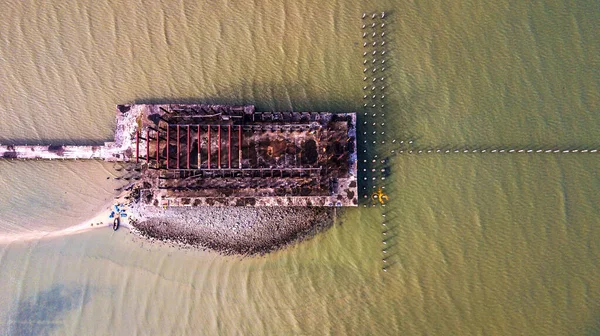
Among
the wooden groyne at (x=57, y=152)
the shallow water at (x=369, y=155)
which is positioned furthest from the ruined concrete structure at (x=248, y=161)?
the wooden groyne at (x=57, y=152)

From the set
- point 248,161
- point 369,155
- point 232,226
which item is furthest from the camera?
point 369,155

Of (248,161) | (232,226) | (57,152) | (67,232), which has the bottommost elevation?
(67,232)

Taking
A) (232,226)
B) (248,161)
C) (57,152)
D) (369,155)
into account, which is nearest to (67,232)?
(57,152)

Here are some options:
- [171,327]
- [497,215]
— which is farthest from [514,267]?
[171,327]

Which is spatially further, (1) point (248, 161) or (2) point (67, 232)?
(2) point (67, 232)

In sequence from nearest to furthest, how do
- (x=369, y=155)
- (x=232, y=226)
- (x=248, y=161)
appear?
(x=248, y=161)
(x=232, y=226)
(x=369, y=155)

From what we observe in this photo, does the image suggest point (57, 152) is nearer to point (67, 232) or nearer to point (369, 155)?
point (67, 232)
